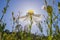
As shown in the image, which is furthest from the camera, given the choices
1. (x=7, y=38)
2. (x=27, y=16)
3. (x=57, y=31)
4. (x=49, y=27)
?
(x=27, y=16)

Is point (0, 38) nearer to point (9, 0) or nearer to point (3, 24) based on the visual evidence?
point (3, 24)

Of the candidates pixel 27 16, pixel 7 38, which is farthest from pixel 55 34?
pixel 7 38

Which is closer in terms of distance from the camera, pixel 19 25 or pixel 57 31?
pixel 57 31

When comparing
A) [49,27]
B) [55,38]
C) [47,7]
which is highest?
[47,7]

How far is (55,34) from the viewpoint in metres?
1.44

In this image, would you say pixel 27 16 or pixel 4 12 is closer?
pixel 4 12

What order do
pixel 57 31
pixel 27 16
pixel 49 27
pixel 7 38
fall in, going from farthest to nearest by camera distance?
pixel 27 16
pixel 57 31
pixel 7 38
pixel 49 27

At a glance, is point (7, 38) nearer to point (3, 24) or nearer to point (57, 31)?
point (3, 24)

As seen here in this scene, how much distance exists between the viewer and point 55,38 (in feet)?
4.66

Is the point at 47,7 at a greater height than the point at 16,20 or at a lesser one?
greater

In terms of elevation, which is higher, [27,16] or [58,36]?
[27,16]

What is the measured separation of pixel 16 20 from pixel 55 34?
418 mm

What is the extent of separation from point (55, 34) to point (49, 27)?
33 cm

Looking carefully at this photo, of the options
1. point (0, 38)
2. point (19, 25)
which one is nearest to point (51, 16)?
point (0, 38)
